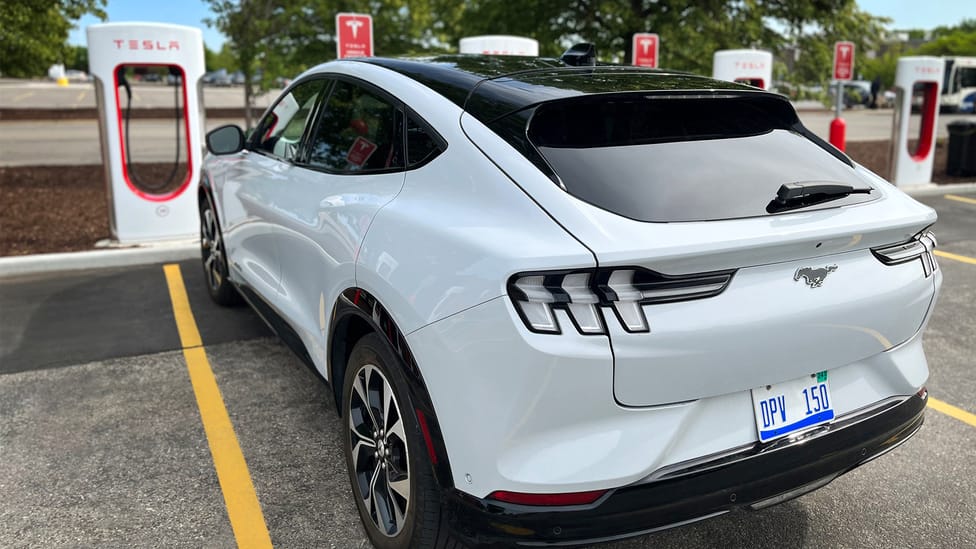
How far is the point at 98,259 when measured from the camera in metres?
7.05

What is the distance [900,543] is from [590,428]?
164 centimetres

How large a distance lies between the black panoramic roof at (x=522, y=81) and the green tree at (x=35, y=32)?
7.92m

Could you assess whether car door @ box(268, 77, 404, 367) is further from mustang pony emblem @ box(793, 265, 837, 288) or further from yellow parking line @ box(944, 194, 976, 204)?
yellow parking line @ box(944, 194, 976, 204)

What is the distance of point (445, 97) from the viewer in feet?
8.95

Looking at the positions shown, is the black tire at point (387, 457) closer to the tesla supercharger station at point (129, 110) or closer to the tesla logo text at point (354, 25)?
the tesla supercharger station at point (129, 110)

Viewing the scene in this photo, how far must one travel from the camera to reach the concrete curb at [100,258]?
678cm

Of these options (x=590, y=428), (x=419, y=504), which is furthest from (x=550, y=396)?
(x=419, y=504)

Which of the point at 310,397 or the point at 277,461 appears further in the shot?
the point at 310,397

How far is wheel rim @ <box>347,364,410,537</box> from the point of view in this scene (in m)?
2.54

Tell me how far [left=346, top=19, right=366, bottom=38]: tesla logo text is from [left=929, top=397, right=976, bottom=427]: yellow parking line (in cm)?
623

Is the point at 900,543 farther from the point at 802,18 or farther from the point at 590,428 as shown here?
the point at 802,18

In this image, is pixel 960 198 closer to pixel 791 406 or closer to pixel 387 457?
pixel 791 406

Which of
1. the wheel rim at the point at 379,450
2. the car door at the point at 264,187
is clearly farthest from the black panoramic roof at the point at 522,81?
the wheel rim at the point at 379,450

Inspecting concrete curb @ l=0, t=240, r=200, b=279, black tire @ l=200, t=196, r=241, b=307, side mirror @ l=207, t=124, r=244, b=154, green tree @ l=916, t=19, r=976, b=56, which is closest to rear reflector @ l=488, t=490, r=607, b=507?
side mirror @ l=207, t=124, r=244, b=154
